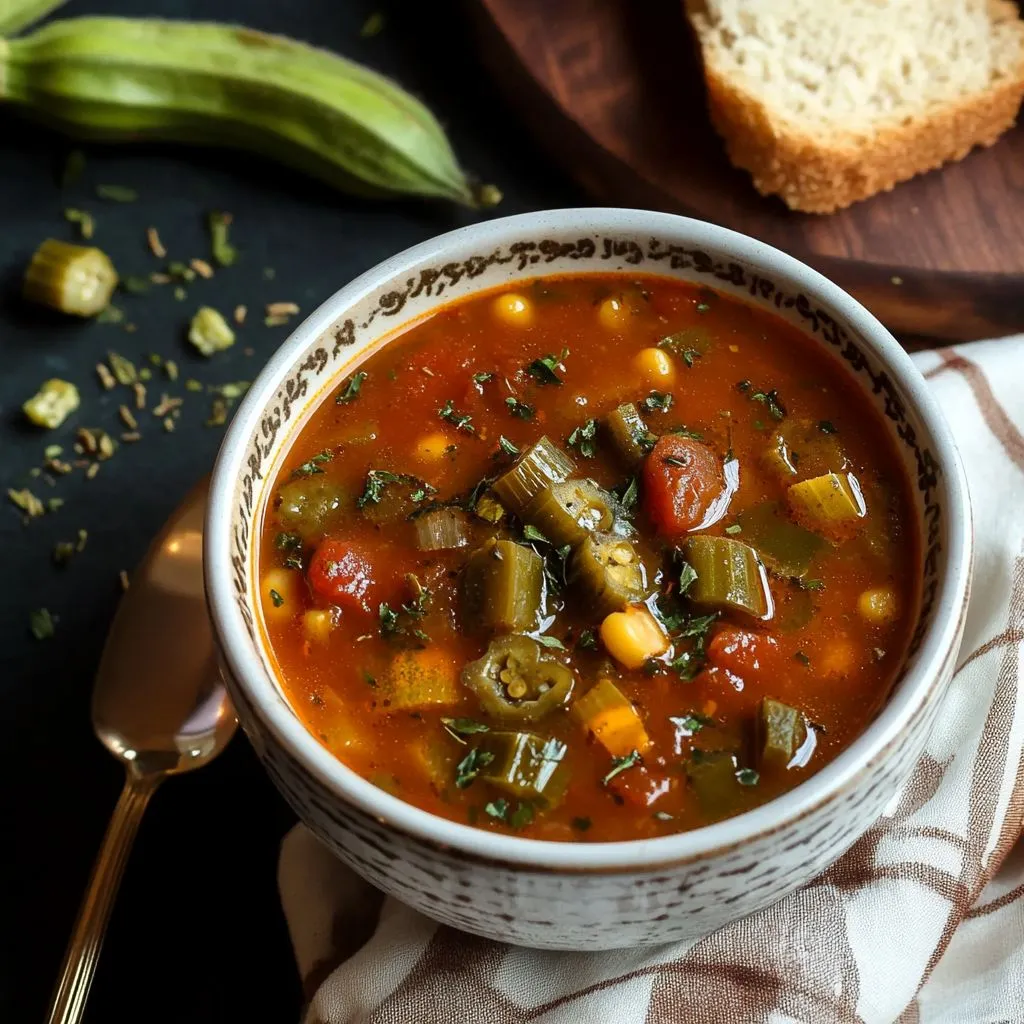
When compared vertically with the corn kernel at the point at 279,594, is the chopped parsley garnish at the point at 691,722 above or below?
below

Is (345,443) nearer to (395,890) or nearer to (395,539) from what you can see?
(395,539)

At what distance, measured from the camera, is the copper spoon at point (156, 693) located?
2959 mm

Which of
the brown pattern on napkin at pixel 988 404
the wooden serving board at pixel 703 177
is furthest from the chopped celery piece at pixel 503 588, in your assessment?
the wooden serving board at pixel 703 177

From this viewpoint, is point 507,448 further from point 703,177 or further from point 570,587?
point 703,177

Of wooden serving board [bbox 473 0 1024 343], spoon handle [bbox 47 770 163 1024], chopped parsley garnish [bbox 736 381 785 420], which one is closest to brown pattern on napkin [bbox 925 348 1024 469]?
wooden serving board [bbox 473 0 1024 343]

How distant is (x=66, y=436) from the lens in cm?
370

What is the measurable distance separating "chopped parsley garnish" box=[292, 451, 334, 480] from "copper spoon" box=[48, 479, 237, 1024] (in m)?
0.51

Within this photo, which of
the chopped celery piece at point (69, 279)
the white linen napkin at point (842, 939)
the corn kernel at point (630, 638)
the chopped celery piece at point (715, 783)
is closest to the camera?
the chopped celery piece at point (715, 783)

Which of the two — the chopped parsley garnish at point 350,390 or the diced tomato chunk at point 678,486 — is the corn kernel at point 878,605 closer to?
the diced tomato chunk at point 678,486

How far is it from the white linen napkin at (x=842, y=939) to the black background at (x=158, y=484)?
1.20 feet

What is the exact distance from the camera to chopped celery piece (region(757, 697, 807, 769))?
210 cm

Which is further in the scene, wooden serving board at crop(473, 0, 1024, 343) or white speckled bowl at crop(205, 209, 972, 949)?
wooden serving board at crop(473, 0, 1024, 343)

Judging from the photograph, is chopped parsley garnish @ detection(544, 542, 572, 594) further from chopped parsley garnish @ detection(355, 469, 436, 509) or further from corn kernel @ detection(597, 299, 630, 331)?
corn kernel @ detection(597, 299, 630, 331)

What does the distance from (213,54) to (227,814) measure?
2469 millimetres
